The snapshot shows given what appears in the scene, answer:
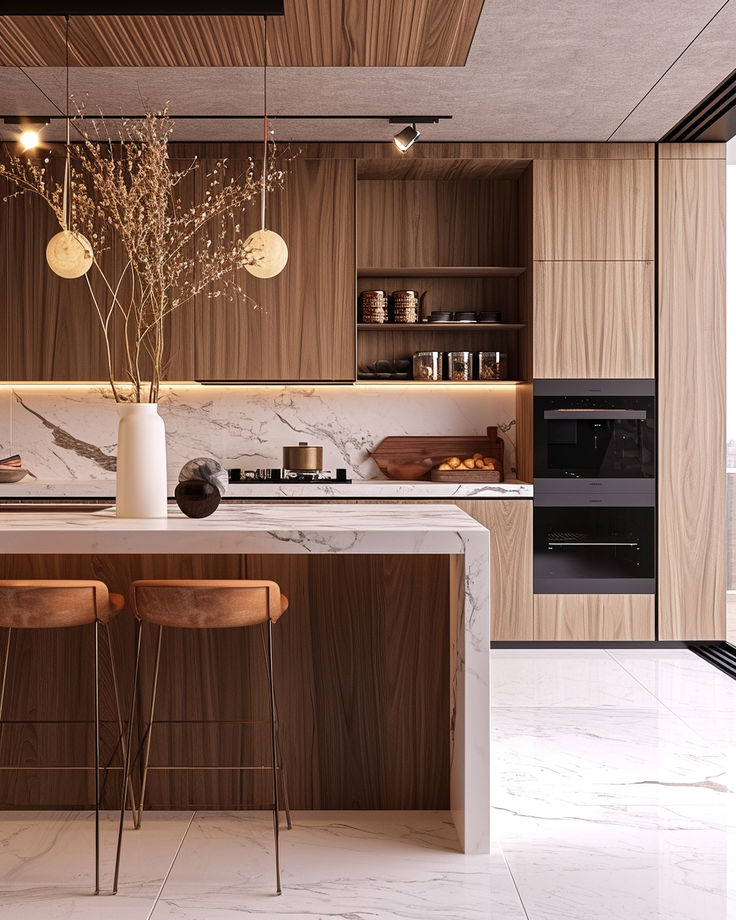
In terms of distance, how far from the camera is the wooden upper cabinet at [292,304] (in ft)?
16.1

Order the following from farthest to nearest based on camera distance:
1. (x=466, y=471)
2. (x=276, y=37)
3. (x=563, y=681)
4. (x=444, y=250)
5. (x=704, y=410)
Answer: (x=444, y=250), (x=466, y=471), (x=704, y=410), (x=563, y=681), (x=276, y=37)

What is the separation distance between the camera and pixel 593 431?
4891 mm

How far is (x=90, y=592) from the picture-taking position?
238 centimetres

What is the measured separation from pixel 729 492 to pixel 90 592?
448 cm

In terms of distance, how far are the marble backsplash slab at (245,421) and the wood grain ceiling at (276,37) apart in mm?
Result: 2045

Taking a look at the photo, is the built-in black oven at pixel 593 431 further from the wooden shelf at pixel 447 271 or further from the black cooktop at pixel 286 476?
the black cooktop at pixel 286 476

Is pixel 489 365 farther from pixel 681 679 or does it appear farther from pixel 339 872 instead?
pixel 339 872

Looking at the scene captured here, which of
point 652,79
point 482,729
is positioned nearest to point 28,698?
point 482,729

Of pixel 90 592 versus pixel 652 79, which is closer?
pixel 90 592

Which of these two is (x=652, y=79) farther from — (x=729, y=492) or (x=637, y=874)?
(x=637, y=874)

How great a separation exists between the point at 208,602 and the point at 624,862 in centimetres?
134

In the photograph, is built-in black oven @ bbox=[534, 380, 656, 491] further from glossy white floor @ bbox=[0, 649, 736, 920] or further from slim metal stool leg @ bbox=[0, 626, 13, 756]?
slim metal stool leg @ bbox=[0, 626, 13, 756]

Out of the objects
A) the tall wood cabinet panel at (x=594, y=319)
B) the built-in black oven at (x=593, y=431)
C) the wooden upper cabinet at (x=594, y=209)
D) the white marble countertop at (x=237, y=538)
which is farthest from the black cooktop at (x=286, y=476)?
the white marble countertop at (x=237, y=538)

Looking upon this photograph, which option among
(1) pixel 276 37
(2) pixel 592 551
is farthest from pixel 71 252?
(2) pixel 592 551
